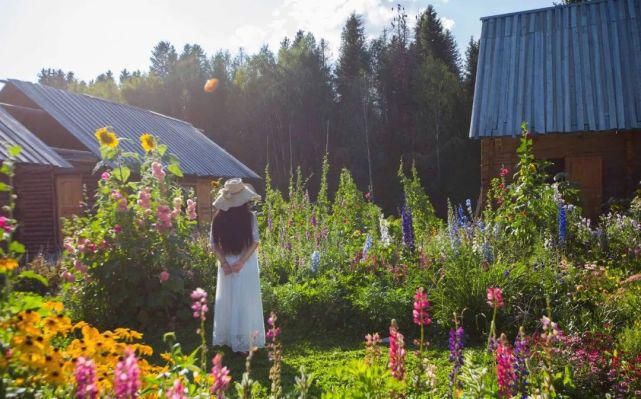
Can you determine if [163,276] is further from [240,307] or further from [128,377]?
[128,377]

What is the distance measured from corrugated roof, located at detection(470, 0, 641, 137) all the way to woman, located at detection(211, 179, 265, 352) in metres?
7.71

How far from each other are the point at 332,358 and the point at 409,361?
745 millimetres

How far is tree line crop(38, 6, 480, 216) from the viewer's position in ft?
91.5

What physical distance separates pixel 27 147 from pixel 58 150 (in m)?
3.69

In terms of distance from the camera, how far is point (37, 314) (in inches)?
83.6

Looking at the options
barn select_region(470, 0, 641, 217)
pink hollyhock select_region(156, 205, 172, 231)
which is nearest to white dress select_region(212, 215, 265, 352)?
pink hollyhock select_region(156, 205, 172, 231)

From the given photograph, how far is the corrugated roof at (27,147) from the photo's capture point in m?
10.3

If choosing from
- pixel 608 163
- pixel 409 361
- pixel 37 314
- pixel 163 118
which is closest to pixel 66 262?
pixel 409 361

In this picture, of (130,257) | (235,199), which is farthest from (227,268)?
(130,257)

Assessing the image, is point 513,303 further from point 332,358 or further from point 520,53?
point 520,53

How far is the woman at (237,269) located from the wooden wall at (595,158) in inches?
303

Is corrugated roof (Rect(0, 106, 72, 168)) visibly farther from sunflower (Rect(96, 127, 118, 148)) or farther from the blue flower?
the blue flower

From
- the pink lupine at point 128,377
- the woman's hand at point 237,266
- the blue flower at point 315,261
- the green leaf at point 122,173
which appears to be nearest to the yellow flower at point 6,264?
the pink lupine at point 128,377

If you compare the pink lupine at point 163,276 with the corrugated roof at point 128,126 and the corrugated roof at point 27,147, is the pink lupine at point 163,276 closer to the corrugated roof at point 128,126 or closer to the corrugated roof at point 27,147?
the corrugated roof at point 27,147
